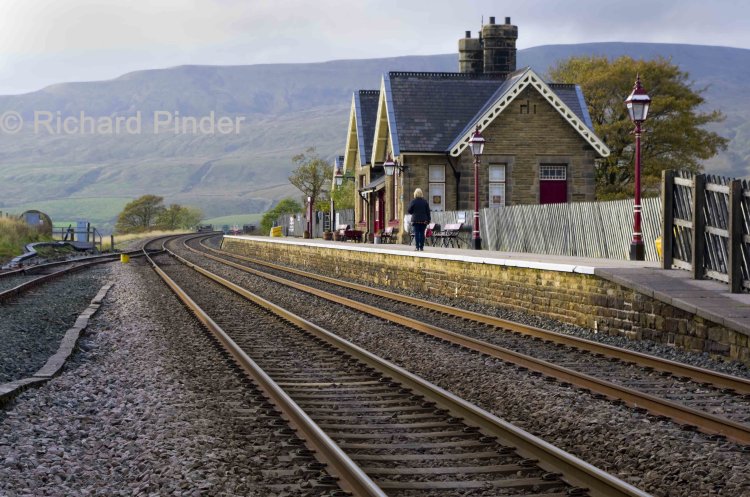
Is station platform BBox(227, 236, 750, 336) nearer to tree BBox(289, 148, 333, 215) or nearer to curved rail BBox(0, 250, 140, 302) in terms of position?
curved rail BBox(0, 250, 140, 302)

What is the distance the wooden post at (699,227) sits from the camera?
14102mm

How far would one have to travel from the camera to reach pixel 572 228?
2475cm

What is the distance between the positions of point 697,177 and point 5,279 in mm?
19547

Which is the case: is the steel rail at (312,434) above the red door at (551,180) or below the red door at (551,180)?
below

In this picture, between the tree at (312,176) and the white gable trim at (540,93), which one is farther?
the tree at (312,176)

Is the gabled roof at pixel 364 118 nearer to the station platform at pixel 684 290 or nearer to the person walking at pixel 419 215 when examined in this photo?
the person walking at pixel 419 215

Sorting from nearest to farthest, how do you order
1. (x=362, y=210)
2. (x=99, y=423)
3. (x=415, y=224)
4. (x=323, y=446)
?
(x=323, y=446) → (x=99, y=423) → (x=415, y=224) → (x=362, y=210)

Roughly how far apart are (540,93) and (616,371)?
2903cm

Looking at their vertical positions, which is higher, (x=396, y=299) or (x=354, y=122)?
(x=354, y=122)

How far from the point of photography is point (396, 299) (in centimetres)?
2044

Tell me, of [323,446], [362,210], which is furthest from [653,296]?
[362,210]

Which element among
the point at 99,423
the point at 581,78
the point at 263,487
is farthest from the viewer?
the point at 581,78

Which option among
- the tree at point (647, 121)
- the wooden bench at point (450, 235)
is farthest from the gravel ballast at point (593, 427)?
the tree at point (647, 121)

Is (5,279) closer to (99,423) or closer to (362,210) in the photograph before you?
(99,423)
